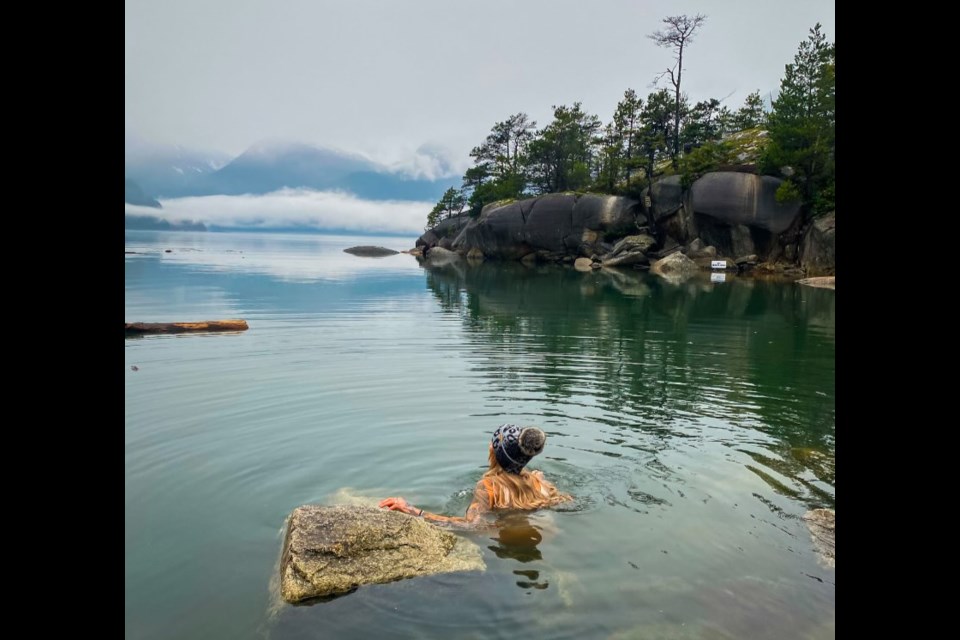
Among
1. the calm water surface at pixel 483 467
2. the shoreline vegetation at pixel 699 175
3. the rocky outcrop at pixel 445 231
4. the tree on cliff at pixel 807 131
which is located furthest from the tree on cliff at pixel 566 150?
the calm water surface at pixel 483 467

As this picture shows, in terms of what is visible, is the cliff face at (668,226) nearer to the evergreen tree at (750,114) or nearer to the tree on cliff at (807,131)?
the tree on cliff at (807,131)

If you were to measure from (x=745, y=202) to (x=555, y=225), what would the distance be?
1845cm

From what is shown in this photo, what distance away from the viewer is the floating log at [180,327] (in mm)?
21111

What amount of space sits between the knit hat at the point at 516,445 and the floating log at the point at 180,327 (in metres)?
16.7

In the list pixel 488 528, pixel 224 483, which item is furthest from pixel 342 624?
pixel 224 483

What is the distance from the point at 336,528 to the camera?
6.88 meters

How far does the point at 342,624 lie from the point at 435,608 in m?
0.83

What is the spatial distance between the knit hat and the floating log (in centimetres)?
1669

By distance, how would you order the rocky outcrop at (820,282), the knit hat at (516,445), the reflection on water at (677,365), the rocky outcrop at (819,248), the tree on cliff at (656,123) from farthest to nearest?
the tree on cliff at (656,123) < the rocky outcrop at (819,248) < the rocky outcrop at (820,282) < the reflection on water at (677,365) < the knit hat at (516,445)

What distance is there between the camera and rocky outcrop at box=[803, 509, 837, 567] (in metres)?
7.28

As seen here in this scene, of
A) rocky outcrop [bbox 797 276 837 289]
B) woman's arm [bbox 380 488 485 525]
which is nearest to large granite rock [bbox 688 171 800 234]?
rocky outcrop [bbox 797 276 837 289]

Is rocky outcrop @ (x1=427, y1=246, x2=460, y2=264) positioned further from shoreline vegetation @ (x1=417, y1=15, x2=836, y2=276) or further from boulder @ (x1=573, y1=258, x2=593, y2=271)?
Answer: boulder @ (x1=573, y1=258, x2=593, y2=271)
